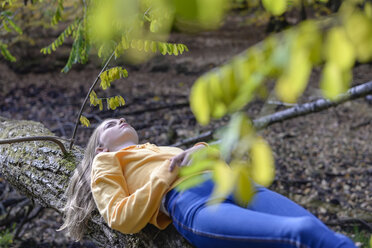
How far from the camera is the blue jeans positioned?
145cm

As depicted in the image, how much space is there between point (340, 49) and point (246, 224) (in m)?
1.21

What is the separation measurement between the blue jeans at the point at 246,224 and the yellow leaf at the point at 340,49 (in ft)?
3.32

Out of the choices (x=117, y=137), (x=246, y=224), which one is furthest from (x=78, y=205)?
(x=246, y=224)

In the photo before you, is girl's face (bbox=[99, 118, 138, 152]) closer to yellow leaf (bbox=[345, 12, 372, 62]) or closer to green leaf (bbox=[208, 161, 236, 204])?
green leaf (bbox=[208, 161, 236, 204])

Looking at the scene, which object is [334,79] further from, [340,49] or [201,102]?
[201,102]

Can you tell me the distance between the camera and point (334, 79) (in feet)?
1.93

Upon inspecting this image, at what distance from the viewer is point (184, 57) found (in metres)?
8.77

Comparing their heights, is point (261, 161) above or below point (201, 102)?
below

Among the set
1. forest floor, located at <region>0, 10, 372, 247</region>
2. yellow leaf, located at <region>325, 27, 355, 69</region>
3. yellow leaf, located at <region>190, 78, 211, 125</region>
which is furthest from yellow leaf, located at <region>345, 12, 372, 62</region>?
forest floor, located at <region>0, 10, 372, 247</region>

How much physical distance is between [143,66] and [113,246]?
21.6 ft

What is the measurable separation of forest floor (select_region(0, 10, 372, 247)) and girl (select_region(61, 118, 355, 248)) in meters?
1.87

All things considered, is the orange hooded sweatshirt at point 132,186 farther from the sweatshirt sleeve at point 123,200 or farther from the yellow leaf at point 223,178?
the yellow leaf at point 223,178

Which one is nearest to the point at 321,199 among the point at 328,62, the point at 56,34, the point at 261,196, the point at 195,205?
the point at 261,196

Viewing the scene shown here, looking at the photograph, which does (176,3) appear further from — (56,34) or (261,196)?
(56,34)
